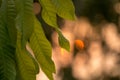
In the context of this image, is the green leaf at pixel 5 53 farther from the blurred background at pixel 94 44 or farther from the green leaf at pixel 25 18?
the blurred background at pixel 94 44

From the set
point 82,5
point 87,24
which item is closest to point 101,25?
point 87,24

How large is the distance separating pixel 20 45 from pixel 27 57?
4 cm

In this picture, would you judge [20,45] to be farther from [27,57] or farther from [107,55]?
[107,55]

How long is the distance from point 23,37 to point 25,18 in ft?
0.13

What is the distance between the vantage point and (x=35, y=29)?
94cm

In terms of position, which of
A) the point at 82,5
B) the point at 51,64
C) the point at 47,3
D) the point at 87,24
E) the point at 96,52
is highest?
the point at 47,3

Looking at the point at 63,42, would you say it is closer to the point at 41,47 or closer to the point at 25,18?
the point at 41,47

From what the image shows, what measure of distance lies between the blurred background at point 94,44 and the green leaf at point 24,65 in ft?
12.8

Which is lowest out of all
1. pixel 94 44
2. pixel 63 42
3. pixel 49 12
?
pixel 94 44

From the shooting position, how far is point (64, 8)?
94 centimetres

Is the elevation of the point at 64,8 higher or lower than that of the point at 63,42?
higher

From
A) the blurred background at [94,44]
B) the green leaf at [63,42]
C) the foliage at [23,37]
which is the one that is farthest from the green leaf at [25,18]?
the blurred background at [94,44]

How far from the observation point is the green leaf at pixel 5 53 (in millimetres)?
849

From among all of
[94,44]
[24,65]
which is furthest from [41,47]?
[94,44]
